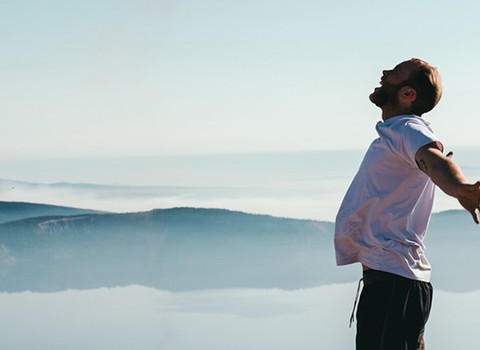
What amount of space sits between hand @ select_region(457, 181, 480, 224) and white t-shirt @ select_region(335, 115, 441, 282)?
0.35m

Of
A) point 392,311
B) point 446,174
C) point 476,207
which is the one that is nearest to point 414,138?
point 446,174

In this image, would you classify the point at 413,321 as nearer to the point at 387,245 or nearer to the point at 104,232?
the point at 387,245

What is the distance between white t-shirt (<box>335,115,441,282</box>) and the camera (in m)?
2.72

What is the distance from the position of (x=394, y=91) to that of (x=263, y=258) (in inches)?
614

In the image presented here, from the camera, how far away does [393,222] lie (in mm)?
2734

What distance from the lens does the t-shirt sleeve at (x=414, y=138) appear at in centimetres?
255

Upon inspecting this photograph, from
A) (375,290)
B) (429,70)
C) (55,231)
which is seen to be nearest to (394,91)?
(429,70)

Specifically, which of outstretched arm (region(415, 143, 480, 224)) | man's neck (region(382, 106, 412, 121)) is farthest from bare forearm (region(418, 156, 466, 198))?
Result: man's neck (region(382, 106, 412, 121))

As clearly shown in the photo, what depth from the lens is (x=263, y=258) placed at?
18.3 m

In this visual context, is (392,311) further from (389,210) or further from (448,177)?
(448,177)

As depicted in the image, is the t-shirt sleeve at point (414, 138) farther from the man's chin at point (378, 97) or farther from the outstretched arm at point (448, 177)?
the man's chin at point (378, 97)

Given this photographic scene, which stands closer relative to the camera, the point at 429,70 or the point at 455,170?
the point at 455,170

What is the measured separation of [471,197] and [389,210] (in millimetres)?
428

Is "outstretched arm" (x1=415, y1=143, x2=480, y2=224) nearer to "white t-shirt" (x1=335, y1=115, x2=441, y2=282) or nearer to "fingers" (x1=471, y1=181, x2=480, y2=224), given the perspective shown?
"fingers" (x1=471, y1=181, x2=480, y2=224)
